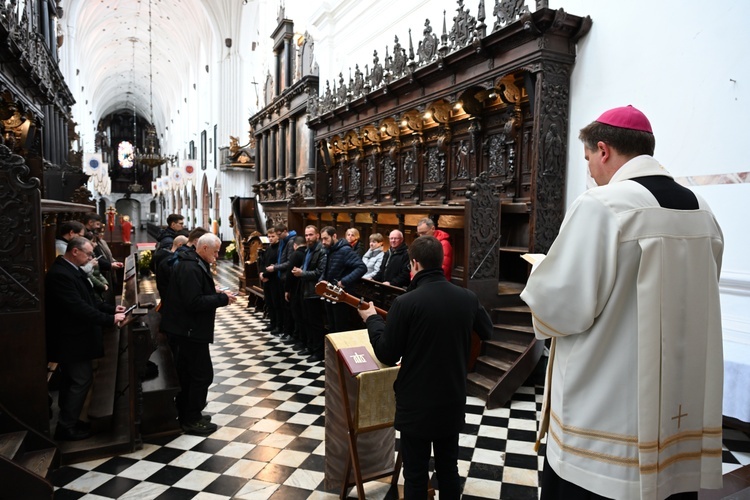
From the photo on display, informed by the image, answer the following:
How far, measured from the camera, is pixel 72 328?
12.0 feet

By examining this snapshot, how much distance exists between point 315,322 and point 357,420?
155 inches

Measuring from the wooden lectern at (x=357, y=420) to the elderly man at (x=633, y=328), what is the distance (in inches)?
50.4

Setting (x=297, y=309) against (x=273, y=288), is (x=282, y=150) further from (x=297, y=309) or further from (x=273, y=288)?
(x=297, y=309)

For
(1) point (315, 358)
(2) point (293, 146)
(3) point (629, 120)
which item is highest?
(2) point (293, 146)

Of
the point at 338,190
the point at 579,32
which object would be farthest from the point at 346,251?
the point at 338,190

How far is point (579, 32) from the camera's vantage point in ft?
19.3

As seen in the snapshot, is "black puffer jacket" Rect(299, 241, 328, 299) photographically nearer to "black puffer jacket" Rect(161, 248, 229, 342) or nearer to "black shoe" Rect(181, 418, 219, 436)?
"black puffer jacket" Rect(161, 248, 229, 342)

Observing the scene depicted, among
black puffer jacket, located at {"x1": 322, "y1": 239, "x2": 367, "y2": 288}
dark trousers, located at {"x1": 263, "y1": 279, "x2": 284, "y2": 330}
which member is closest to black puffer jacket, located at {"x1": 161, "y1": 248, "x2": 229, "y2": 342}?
black puffer jacket, located at {"x1": 322, "y1": 239, "x2": 367, "y2": 288}

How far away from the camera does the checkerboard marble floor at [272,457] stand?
324 centimetres

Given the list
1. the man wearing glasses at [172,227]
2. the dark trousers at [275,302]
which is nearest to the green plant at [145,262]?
the man wearing glasses at [172,227]

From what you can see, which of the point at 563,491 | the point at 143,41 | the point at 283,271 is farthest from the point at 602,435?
the point at 143,41

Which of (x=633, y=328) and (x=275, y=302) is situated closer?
(x=633, y=328)

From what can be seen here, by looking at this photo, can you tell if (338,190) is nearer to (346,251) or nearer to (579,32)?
(346,251)

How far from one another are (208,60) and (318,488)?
2716 centimetres
